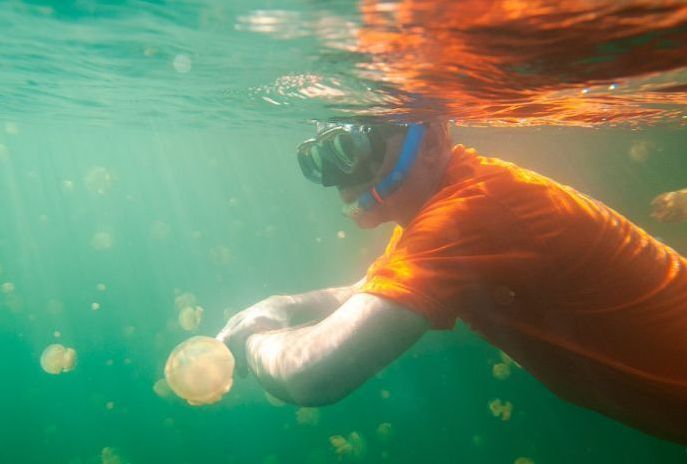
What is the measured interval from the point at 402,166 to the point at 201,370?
2.73 meters

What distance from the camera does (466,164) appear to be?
8.53ft

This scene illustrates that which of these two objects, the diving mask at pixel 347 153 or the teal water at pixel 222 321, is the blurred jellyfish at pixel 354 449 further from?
the diving mask at pixel 347 153

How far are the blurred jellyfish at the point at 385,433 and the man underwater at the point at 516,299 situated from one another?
14.2m

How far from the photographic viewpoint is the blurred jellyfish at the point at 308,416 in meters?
16.2

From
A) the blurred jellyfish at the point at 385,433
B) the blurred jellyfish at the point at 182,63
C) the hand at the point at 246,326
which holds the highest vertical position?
the blurred jellyfish at the point at 182,63

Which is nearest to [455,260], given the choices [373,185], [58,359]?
[373,185]

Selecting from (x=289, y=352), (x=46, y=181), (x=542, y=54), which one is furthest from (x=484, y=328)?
(x=46, y=181)

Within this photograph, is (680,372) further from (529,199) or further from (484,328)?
(529,199)

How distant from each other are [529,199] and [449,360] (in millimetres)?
14687

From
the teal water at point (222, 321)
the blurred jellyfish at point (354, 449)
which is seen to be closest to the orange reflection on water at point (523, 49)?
the teal water at point (222, 321)

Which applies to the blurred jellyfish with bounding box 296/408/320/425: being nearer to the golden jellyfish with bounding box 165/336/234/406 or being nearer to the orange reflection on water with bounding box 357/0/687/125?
the golden jellyfish with bounding box 165/336/234/406

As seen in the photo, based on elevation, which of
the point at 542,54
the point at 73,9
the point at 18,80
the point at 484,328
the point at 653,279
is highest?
the point at 18,80

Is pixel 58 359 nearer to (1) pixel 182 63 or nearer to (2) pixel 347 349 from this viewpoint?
(1) pixel 182 63

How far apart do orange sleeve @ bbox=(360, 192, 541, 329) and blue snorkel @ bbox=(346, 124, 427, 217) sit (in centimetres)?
86
